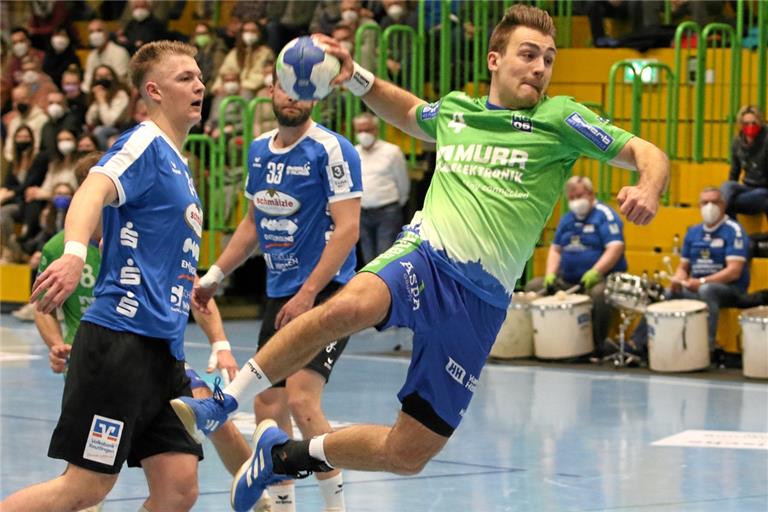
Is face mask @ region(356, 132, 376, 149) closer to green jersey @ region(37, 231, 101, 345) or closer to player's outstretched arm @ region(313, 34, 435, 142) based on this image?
green jersey @ region(37, 231, 101, 345)

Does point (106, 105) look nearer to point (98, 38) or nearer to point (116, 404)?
point (98, 38)

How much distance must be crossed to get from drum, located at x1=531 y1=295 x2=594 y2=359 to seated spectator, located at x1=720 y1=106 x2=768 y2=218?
77.2 inches

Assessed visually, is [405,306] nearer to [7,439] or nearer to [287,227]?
[287,227]

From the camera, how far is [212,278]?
741cm

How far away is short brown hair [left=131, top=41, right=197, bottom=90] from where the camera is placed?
19.9ft

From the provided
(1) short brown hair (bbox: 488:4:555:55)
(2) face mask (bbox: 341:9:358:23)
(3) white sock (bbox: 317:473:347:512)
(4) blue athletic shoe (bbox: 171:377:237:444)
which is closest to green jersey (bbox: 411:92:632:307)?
(1) short brown hair (bbox: 488:4:555:55)

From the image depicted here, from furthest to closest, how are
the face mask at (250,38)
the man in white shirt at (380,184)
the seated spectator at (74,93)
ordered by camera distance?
1. the seated spectator at (74,93)
2. the face mask at (250,38)
3. the man in white shirt at (380,184)

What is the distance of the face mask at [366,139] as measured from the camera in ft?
55.5

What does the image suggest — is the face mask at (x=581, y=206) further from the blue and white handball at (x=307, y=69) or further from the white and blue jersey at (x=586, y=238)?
the blue and white handball at (x=307, y=69)

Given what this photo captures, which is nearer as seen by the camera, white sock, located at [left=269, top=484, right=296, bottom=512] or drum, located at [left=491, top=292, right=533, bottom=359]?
white sock, located at [left=269, top=484, right=296, bottom=512]

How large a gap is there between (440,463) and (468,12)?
9636 mm

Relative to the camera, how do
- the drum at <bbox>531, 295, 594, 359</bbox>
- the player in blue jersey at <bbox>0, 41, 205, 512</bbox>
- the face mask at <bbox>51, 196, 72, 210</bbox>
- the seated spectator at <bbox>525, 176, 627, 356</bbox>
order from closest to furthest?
1. the player in blue jersey at <bbox>0, 41, 205, 512</bbox>
2. the drum at <bbox>531, 295, 594, 359</bbox>
3. the seated spectator at <bbox>525, 176, 627, 356</bbox>
4. the face mask at <bbox>51, 196, 72, 210</bbox>

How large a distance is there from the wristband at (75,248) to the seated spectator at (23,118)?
16192 mm

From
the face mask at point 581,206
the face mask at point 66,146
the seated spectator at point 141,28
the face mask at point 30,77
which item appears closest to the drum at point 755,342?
the face mask at point 581,206
